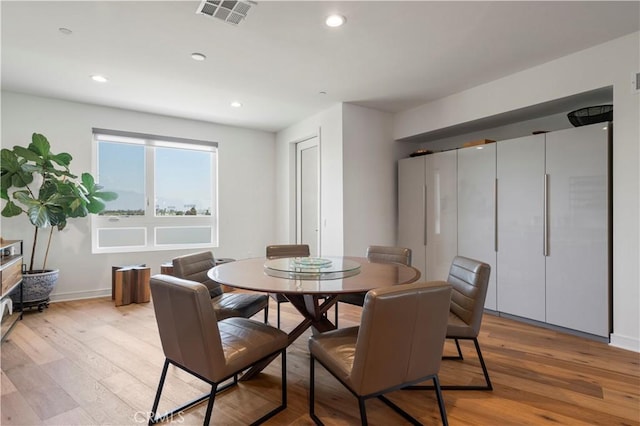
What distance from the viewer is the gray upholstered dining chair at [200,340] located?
148 cm

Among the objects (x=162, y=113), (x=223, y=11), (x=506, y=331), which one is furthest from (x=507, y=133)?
(x=162, y=113)

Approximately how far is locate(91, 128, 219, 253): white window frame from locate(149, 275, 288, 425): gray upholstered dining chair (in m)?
3.45

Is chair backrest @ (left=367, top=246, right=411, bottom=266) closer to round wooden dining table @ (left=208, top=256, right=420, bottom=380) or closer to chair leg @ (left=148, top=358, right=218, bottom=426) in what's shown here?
round wooden dining table @ (left=208, top=256, right=420, bottom=380)

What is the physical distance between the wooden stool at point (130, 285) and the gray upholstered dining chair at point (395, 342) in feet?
11.4

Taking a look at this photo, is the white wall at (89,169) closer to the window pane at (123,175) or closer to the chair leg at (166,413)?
the window pane at (123,175)

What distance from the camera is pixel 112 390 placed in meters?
2.09

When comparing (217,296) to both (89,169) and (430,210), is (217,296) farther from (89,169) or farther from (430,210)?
(89,169)

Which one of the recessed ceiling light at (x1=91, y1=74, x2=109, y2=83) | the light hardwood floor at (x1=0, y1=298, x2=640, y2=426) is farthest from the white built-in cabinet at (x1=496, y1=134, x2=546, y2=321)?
the recessed ceiling light at (x1=91, y1=74, x2=109, y2=83)

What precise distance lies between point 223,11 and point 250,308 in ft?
7.21

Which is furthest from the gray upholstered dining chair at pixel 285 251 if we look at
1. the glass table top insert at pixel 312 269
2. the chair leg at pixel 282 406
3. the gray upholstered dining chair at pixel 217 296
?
the chair leg at pixel 282 406

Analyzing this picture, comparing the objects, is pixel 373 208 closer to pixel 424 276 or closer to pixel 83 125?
pixel 424 276

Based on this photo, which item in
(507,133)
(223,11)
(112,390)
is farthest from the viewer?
(507,133)

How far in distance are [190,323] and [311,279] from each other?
72 centimetres

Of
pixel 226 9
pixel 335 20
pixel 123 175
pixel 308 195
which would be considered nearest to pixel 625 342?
pixel 335 20
